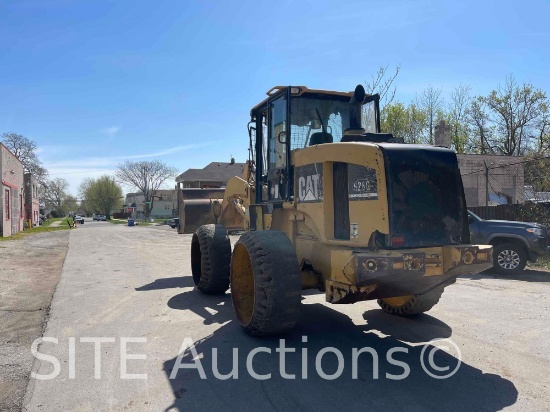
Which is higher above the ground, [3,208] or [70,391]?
[3,208]

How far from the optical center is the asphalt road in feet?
13.1

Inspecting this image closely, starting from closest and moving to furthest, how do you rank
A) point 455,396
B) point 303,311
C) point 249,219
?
point 455,396, point 303,311, point 249,219

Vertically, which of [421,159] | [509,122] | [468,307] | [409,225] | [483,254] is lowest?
[468,307]

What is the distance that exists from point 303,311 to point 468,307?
2.82 meters

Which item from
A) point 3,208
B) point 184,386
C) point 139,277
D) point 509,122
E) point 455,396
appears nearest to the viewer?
point 455,396

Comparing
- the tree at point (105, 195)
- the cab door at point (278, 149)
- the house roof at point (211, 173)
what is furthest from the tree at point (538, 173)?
the tree at point (105, 195)

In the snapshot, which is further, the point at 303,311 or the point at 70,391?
the point at 303,311

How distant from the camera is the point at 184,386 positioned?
4297 mm

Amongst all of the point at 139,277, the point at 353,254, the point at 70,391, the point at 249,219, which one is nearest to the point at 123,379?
the point at 70,391

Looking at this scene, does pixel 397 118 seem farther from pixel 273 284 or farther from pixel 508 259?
pixel 273 284

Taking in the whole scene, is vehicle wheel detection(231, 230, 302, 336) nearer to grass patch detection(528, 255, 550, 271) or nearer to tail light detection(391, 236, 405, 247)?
tail light detection(391, 236, 405, 247)

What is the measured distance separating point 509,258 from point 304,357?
8.16 metres

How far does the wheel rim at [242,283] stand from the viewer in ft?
19.6

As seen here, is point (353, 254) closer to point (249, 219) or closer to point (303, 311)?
point (303, 311)
